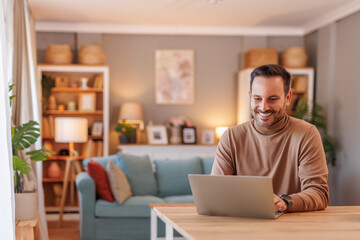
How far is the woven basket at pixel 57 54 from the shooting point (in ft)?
22.0

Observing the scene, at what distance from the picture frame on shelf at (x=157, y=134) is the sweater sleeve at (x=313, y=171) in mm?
4875

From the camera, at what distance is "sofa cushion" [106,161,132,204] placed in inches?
200

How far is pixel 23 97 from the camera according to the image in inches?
176

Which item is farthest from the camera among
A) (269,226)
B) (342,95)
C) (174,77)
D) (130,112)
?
(174,77)

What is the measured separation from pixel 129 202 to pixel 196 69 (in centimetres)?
293

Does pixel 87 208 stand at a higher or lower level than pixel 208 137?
lower

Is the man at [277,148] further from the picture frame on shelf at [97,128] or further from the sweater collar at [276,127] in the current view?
the picture frame on shelf at [97,128]

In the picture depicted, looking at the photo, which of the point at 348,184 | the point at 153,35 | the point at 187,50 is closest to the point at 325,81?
the point at 348,184

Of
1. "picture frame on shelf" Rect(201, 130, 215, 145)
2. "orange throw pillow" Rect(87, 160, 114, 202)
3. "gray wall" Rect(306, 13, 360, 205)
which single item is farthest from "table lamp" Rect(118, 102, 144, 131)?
"gray wall" Rect(306, 13, 360, 205)

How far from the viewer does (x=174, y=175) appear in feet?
18.8

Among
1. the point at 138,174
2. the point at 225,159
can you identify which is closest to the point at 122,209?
the point at 138,174

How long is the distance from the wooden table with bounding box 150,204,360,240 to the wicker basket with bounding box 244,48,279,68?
16.6 ft

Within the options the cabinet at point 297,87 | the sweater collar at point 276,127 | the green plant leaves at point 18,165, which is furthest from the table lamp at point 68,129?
the sweater collar at point 276,127

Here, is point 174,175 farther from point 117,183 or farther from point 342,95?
point 342,95
